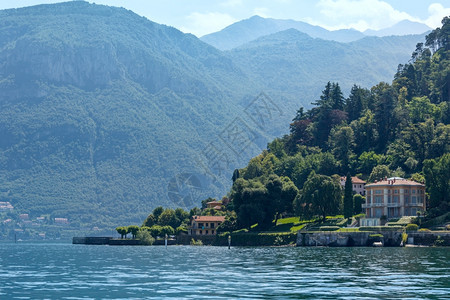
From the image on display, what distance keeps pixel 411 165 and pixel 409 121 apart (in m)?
26.0

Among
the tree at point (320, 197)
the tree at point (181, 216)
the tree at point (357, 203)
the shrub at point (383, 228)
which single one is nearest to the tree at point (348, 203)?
the tree at point (320, 197)

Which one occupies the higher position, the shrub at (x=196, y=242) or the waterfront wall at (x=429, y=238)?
the waterfront wall at (x=429, y=238)

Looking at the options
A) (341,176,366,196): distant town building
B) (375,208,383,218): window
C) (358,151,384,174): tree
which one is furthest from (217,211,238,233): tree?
(358,151,384,174): tree

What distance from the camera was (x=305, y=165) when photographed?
188000mm

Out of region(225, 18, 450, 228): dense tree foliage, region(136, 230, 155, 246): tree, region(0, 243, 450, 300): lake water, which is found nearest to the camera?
region(0, 243, 450, 300): lake water

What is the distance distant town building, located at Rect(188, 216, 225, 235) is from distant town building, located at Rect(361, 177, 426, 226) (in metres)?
41.5

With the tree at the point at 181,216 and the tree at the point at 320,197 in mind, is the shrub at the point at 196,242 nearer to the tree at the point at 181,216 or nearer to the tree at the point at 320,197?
the tree at the point at 181,216

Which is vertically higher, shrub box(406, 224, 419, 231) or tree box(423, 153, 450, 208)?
tree box(423, 153, 450, 208)

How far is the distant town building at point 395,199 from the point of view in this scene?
5768 inches

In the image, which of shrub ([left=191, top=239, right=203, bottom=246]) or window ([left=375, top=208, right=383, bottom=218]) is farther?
shrub ([left=191, top=239, right=203, bottom=246])

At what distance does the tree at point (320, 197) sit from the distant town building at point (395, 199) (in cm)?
694

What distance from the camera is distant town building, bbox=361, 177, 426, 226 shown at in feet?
481

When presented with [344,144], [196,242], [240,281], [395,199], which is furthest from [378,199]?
[240,281]

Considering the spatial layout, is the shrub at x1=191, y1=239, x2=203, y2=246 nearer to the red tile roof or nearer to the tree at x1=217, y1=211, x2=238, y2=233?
the tree at x1=217, y1=211, x2=238, y2=233
